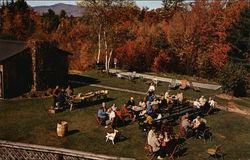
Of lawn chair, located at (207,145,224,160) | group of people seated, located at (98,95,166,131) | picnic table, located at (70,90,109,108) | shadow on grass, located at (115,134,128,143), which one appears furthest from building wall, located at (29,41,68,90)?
lawn chair, located at (207,145,224,160)

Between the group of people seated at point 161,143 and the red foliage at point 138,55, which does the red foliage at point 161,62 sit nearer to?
the red foliage at point 138,55

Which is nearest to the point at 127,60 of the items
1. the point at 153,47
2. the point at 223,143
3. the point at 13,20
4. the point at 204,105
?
the point at 153,47

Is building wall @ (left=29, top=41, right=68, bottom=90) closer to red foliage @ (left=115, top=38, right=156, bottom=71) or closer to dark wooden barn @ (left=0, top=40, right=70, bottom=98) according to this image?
dark wooden barn @ (left=0, top=40, right=70, bottom=98)

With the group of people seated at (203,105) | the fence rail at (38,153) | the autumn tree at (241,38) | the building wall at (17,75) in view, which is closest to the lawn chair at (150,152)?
the fence rail at (38,153)

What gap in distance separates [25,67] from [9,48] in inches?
105

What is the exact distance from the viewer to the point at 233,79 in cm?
2431

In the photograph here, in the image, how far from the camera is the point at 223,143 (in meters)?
14.5

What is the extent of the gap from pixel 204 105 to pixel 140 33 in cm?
2543

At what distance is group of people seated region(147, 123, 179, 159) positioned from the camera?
12578mm

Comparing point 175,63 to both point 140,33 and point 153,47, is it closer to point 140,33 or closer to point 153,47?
point 153,47

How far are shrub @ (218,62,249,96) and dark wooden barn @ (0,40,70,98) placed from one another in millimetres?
17634

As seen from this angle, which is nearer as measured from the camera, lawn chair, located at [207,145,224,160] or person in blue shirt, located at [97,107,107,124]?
lawn chair, located at [207,145,224,160]

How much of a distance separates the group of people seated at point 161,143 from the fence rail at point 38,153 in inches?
71.0

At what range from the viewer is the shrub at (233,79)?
24250mm
